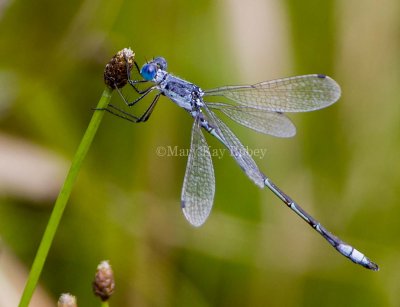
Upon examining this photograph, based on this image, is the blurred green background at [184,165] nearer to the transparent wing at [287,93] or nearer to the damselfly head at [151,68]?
the transparent wing at [287,93]

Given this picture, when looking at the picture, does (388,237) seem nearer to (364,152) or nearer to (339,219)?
(339,219)

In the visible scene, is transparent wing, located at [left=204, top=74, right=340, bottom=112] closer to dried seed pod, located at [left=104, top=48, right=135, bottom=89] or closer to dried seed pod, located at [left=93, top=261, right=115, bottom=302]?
dried seed pod, located at [left=104, top=48, right=135, bottom=89]

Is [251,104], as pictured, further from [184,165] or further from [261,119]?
[184,165]

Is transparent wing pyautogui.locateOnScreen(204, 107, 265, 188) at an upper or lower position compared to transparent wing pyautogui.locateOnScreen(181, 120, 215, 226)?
upper

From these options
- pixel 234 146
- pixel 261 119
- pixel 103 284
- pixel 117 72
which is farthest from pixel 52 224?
pixel 261 119

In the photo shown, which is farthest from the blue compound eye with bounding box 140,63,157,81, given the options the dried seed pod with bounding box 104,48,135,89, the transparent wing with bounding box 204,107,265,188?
the dried seed pod with bounding box 104,48,135,89

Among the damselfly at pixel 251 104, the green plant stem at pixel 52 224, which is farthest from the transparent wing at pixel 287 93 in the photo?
the green plant stem at pixel 52 224
